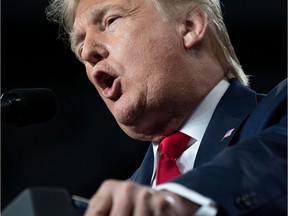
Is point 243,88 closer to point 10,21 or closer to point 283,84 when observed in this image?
point 283,84

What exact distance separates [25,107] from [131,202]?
0.41 metres

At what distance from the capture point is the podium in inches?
26.5

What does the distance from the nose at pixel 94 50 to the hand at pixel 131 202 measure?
715 millimetres

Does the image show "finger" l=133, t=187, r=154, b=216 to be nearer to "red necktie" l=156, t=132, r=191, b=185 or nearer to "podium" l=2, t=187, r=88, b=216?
"podium" l=2, t=187, r=88, b=216

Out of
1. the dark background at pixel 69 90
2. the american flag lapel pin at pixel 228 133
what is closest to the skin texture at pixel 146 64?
the american flag lapel pin at pixel 228 133

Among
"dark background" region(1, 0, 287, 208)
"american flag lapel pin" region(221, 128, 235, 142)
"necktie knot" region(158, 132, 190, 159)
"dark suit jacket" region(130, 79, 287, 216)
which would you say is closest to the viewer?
"dark suit jacket" region(130, 79, 287, 216)

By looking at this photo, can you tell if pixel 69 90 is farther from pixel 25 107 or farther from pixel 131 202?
pixel 131 202

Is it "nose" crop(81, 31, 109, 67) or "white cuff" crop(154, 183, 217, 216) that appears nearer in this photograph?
"white cuff" crop(154, 183, 217, 216)

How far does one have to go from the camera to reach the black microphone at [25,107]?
1041 mm

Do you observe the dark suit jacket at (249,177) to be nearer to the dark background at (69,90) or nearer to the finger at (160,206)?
the finger at (160,206)

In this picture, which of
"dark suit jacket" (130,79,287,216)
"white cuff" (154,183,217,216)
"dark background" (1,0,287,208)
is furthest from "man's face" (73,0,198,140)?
"dark background" (1,0,287,208)

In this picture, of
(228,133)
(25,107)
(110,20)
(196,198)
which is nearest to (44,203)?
(196,198)

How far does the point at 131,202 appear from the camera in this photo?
2.34 feet

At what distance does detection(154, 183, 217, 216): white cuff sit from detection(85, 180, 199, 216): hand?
0.05ft
